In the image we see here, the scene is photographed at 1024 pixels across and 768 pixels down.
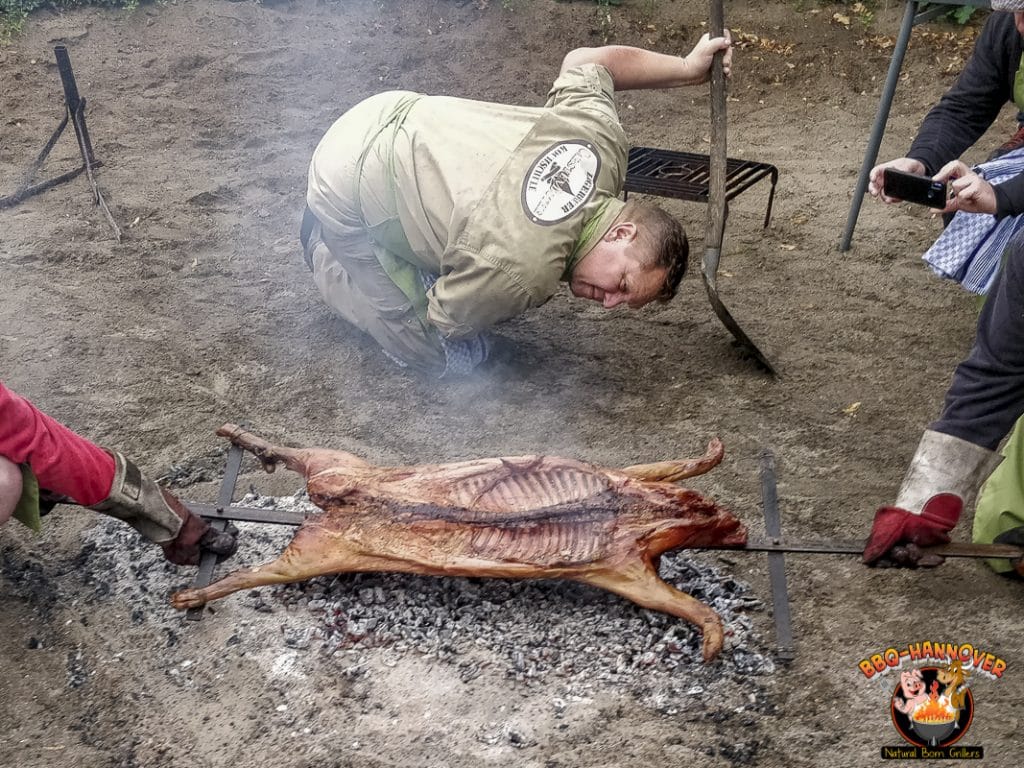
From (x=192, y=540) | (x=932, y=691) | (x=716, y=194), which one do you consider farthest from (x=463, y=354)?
(x=932, y=691)

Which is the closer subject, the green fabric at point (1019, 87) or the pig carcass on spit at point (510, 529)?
the pig carcass on spit at point (510, 529)

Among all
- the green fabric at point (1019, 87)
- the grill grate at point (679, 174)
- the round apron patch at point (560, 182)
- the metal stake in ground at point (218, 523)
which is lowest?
the metal stake in ground at point (218, 523)

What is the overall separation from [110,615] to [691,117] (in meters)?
5.66

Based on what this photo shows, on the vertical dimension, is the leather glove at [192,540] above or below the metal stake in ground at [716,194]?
below

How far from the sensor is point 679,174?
4848 mm

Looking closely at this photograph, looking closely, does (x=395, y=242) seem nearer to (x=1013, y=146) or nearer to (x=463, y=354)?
(x=463, y=354)

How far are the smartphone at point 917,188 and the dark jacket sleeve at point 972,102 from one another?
689mm

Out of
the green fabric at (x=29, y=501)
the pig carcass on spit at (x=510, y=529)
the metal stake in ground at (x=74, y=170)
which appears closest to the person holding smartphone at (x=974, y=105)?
the pig carcass on spit at (x=510, y=529)

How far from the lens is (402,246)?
12.9 ft

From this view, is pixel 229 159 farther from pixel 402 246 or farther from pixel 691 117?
pixel 691 117

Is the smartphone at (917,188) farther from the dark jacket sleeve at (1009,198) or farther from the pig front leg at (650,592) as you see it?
the pig front leg at (650,592)

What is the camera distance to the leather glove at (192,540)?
2.98 metres

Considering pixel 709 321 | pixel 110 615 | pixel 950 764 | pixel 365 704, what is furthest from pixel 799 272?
pixel 110 615

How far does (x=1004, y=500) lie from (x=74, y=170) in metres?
5.52
